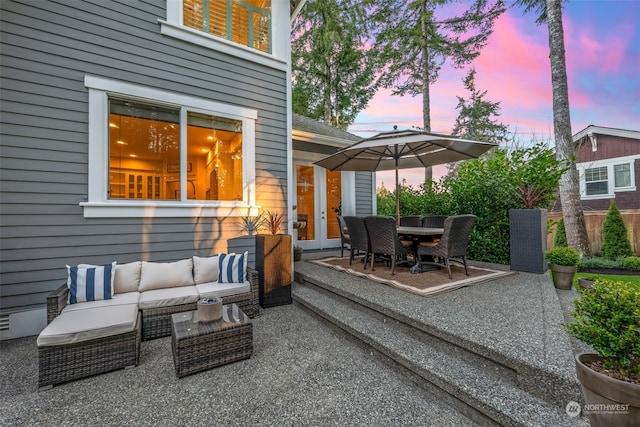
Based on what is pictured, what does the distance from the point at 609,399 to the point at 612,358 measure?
0.21 m

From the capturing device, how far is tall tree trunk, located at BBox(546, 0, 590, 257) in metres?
5.88

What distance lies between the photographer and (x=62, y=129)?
3.19 m

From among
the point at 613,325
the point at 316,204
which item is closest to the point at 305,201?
the point at 316,204

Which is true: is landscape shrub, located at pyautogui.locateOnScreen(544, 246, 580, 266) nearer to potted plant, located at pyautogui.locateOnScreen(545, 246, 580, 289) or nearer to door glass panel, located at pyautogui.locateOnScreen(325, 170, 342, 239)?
potted plant, located at pyautogui.locateOnScreen(545, 246, 580, 289)

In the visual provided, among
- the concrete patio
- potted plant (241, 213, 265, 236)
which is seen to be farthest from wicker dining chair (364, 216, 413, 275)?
potted plant (241, 213, 265, 236)

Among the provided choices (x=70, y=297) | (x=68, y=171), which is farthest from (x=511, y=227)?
(x=68, y=171)

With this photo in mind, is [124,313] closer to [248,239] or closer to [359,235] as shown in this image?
[248,239]

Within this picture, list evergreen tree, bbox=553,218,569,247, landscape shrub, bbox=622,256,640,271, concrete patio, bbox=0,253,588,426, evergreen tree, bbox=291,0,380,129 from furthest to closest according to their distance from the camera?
evergreen tree, bbox=291,0,380,129
evergreen tree, bbox=553,218,569,247
landscape shrub, bbox=622,256,640,271
concrete patio, bbox=0,253,588,426

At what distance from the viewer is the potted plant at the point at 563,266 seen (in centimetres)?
365

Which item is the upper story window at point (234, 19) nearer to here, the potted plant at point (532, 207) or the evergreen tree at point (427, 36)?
the potted plant at point (532, 207)

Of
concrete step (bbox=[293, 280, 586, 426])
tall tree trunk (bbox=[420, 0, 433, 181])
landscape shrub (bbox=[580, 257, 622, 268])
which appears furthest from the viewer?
tall tree trunk (bbox=[420, 0, 433, 181])

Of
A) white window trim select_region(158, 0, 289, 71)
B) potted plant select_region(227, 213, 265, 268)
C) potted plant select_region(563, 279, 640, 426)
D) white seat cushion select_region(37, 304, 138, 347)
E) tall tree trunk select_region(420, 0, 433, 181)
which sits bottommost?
white seat cushion select_region(37, 304, 138, 347)

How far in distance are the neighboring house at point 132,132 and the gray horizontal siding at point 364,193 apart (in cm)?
287

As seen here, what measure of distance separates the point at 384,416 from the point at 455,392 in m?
0.50
